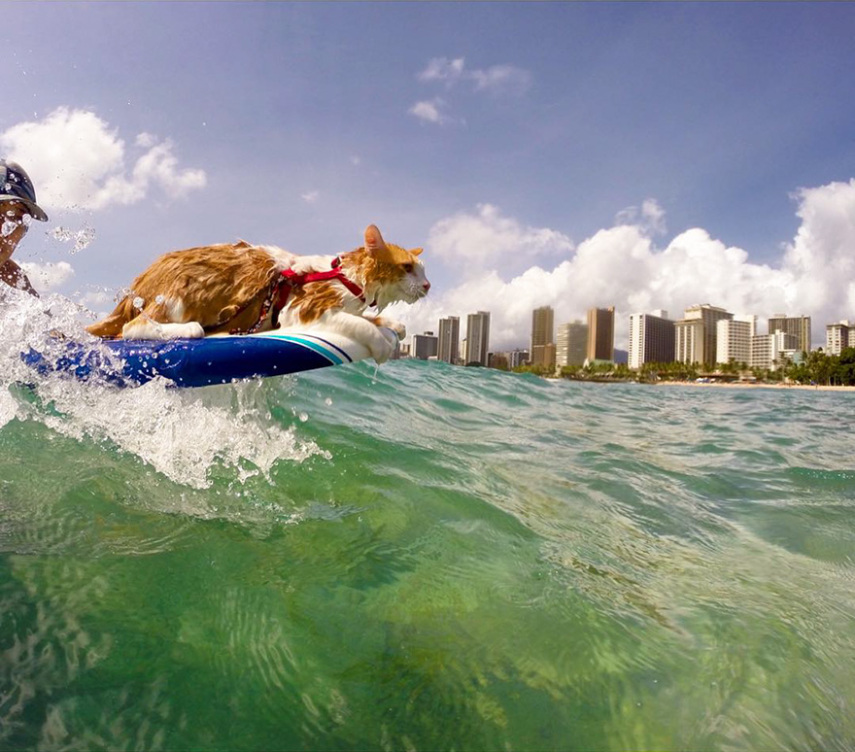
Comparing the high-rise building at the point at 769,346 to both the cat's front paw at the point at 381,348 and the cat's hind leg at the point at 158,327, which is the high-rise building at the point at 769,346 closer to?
the cat's front paw at the point at 381,348

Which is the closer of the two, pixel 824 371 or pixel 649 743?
pixel 649 743

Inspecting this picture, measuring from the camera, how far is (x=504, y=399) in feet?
38.3

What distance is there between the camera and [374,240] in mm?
3375

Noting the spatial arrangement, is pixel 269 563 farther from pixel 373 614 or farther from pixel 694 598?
pixel 694 598

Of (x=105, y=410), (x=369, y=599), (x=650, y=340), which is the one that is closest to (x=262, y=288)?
(x=105, y=410)

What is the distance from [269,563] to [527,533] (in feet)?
4.96

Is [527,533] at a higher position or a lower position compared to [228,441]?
lower

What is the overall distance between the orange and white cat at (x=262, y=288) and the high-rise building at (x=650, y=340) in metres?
158

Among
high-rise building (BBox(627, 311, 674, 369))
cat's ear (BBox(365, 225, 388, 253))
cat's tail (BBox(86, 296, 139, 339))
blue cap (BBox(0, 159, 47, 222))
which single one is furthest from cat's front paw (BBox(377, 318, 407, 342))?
high-rise building (BBox(627, 311, 674, 369))

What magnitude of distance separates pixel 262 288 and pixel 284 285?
16 cm

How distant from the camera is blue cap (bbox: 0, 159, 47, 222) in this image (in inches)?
143

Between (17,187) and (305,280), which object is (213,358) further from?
(17,187)

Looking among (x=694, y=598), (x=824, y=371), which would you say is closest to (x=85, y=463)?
(x=694, y=598)

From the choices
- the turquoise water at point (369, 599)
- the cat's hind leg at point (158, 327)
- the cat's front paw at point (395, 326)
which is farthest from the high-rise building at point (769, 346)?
the cat's hind leg at point (158, 327)
